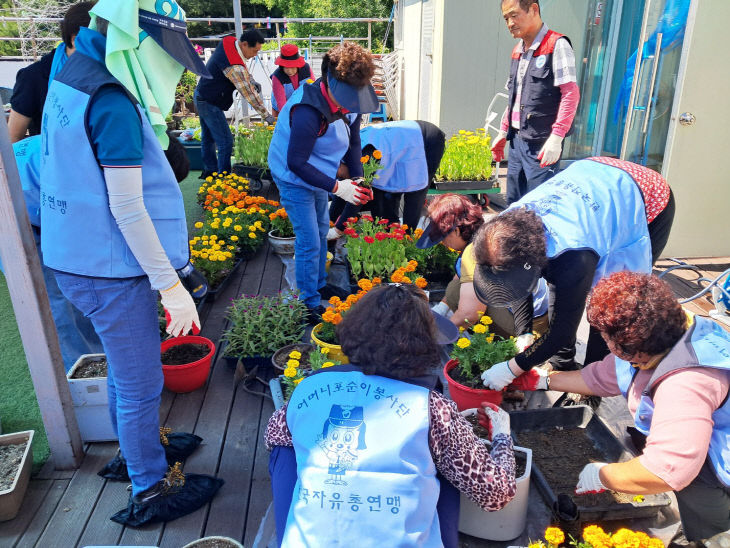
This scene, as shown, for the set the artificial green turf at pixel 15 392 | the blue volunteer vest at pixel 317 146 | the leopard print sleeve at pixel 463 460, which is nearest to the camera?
the leopard print sleeve at pixel 463 460

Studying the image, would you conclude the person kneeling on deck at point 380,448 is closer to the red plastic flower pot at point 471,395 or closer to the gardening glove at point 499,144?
the red plastic flower pot at point 471,395

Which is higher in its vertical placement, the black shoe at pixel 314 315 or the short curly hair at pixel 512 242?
the short curly hair at pixel 512 242

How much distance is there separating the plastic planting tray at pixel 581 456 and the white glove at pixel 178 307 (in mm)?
1372

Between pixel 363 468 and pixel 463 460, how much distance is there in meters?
0.32

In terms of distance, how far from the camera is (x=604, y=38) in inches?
258

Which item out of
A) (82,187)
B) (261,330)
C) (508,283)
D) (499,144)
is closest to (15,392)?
(261,330)

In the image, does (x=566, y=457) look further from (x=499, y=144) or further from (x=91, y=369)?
(x=499, y=144)

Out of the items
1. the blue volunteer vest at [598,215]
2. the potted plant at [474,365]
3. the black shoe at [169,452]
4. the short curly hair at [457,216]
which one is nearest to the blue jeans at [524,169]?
the short curly hair at [457,216]

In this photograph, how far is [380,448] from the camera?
1287 millimetres

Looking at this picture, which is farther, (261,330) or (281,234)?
(281,234)

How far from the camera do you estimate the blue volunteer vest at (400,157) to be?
421cm

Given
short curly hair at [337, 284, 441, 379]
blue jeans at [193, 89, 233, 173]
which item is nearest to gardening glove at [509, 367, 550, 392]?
short curly hair at [337, 284, 441, 379]

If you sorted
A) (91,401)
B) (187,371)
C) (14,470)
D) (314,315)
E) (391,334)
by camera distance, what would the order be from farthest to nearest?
(314,315)
(187,371)
(91,401)
(14,470)
(391,334)

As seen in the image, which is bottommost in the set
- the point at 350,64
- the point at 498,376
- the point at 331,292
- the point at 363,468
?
the point at 331,292
